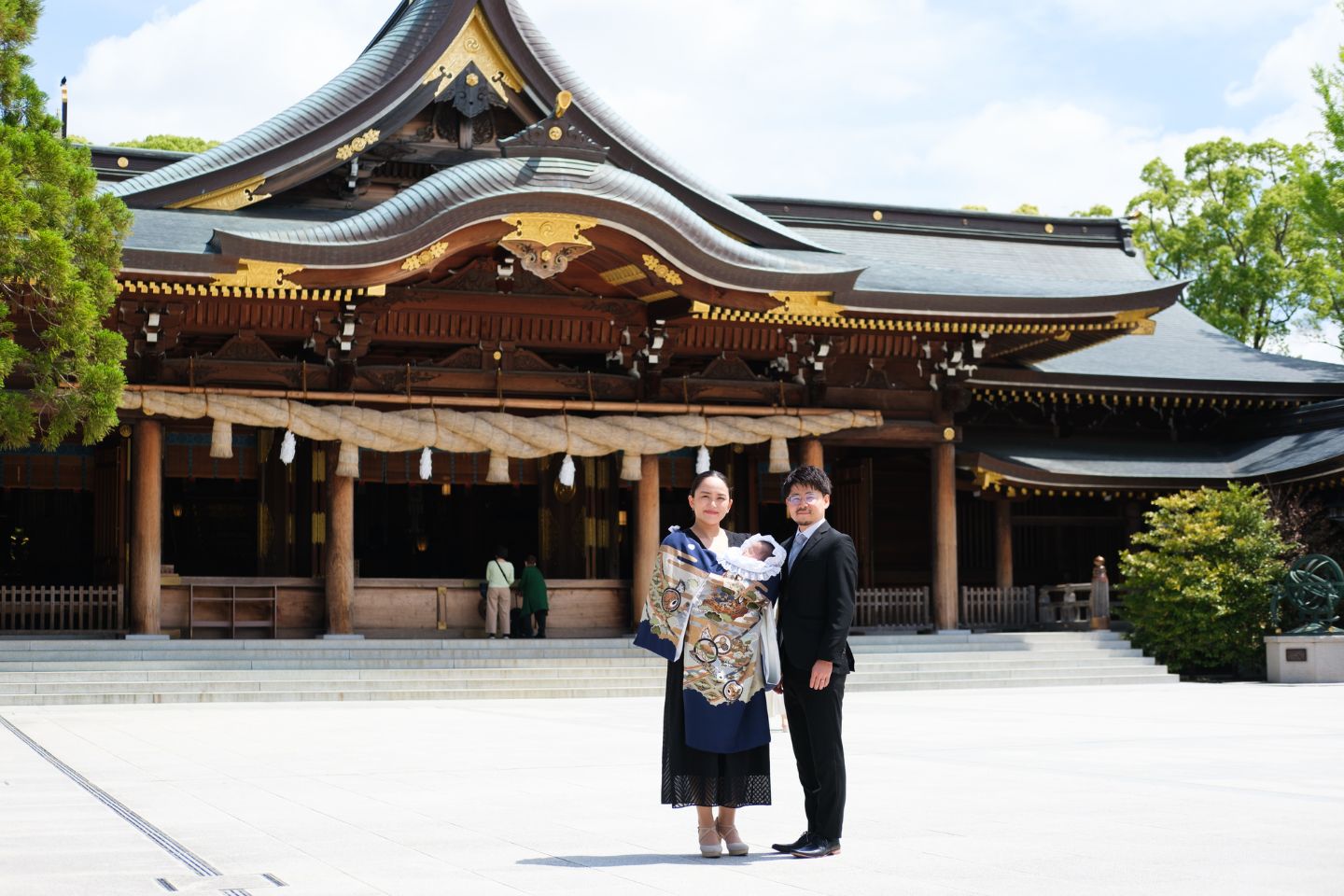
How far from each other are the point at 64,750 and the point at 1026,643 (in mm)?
13602

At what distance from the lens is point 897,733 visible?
12203mm

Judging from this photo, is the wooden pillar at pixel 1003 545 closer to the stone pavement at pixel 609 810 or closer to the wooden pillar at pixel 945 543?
the wooden pillar at pixel 945 543

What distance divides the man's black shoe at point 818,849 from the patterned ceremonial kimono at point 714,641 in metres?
0.45

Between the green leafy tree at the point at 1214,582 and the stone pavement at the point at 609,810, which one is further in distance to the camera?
the green leafy tree at the point at 1214,582

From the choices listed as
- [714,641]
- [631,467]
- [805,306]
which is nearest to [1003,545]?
[805,306]

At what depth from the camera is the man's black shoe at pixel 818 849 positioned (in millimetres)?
6422

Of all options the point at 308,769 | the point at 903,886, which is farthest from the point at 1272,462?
the point at 903,886

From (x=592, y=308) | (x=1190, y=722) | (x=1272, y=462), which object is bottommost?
(x=1190, y=722)

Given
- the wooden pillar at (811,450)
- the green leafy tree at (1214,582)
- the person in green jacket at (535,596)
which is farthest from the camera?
the wooden pillar at (811,450)

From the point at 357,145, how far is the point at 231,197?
5.49 feet

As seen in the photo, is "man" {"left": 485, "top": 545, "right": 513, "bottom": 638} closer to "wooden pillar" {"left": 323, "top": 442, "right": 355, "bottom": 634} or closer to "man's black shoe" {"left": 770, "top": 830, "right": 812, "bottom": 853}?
"wooden pillar" {"left": 323, "top": 442, "right": 355, "bottom": 634}

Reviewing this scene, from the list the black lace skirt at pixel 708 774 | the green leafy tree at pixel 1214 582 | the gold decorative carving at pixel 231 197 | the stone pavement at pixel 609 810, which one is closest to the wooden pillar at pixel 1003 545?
the green leafy tree at pixel 1214 582

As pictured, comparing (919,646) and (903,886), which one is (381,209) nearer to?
(919,646)

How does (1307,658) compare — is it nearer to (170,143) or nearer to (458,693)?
(458,693)
